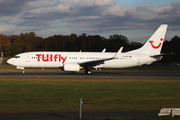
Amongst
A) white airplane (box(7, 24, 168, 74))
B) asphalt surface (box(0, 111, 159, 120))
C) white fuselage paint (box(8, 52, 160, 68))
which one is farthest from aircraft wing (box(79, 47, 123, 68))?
asphalt surface (box(0, 111, 159, 120))

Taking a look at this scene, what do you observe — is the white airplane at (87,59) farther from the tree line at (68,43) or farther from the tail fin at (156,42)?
the tree line at (68,43)

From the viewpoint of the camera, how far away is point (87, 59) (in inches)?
1396

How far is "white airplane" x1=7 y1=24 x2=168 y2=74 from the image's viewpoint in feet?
112

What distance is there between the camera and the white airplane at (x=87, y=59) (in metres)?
34.0

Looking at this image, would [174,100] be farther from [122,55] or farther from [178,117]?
[122,55]

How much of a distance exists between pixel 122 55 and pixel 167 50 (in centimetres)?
6150

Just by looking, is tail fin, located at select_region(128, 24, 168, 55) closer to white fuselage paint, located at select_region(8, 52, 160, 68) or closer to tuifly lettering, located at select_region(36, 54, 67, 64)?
white fuselage paint, located at select_region(8, 52, 160, 68)

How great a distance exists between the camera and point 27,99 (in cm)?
1359

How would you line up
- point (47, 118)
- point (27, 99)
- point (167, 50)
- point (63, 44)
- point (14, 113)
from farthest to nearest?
1. point (63, 44)
2. point (167, 50)
3. point (27, 99)
4. point (14, 113)
5. point (47, 118)

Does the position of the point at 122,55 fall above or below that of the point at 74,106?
above

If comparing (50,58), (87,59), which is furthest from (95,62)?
(50,58)

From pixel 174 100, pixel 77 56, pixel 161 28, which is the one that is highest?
pixel 161 28

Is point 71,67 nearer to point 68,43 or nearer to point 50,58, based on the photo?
point 50,58

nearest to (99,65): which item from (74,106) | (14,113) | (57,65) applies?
(57,65)
